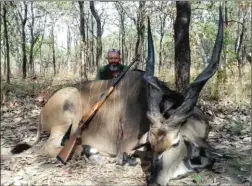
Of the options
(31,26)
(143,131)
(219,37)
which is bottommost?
(143,131)

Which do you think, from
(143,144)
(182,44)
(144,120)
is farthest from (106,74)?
(143,144)

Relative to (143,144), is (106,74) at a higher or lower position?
higher

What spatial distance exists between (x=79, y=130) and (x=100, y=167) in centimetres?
50

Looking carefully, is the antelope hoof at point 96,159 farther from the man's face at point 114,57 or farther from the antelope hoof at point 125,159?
Answer: the man's face at point 114,57

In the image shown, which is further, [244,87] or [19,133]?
[244,87]

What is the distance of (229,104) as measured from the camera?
5.90 metres

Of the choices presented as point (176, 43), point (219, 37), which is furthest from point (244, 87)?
point (219, 37)

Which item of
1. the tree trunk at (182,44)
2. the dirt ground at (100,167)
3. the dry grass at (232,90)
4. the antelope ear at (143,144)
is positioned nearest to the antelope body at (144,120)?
the antelope ear at (143,144)

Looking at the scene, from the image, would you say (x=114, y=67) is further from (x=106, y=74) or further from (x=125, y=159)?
(x=125, y=159)

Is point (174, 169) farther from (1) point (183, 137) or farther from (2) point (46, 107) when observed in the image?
(2) point (46, 107)

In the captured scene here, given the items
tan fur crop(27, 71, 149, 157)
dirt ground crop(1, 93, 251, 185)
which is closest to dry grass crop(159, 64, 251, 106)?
dirt ground crop(1, 93, 251, 185)

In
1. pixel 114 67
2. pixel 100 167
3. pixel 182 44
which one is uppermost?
pixel 182 44

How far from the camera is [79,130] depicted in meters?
3.90

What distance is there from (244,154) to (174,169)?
1160 mm
